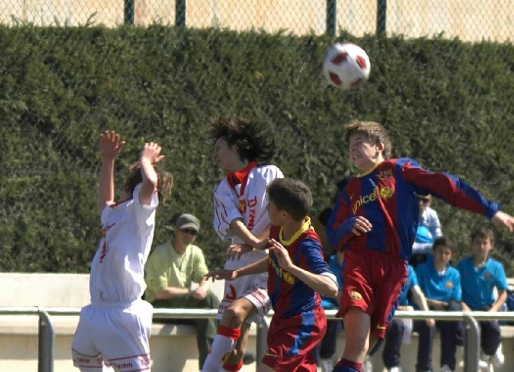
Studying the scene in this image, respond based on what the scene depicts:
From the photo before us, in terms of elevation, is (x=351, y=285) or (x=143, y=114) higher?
(x=143, y=114)

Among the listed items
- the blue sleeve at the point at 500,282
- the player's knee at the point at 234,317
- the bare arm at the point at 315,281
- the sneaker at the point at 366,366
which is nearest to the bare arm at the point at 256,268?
the player's knee at the point at 234,317

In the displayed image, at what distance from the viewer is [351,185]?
286 inches

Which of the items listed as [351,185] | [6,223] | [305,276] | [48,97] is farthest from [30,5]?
[305,276]

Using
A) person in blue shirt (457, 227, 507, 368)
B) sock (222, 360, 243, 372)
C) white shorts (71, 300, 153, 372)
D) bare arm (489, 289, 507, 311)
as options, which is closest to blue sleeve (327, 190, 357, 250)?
sock (222, 360, 243, 372)

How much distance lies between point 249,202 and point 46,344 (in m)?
1.64

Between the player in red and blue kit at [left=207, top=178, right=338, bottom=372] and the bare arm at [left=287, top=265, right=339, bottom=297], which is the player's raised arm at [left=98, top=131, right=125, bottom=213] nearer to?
the player in red and blue kit at [left=207, top=178, right=338, bottom=372]

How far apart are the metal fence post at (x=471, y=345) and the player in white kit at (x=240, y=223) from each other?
5.77 feet

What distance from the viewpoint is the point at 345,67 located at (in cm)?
891

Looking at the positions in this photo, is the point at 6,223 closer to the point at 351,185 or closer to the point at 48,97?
the point at 48,97

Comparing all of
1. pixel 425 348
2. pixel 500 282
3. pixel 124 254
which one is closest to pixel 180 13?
pixel 500 282

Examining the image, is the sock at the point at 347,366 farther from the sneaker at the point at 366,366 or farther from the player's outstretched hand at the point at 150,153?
the sneaker at the point at 366,366

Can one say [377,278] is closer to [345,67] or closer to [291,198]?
[291,198]

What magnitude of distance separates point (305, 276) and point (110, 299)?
1090mm

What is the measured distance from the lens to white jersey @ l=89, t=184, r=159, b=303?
6426 millimetres
